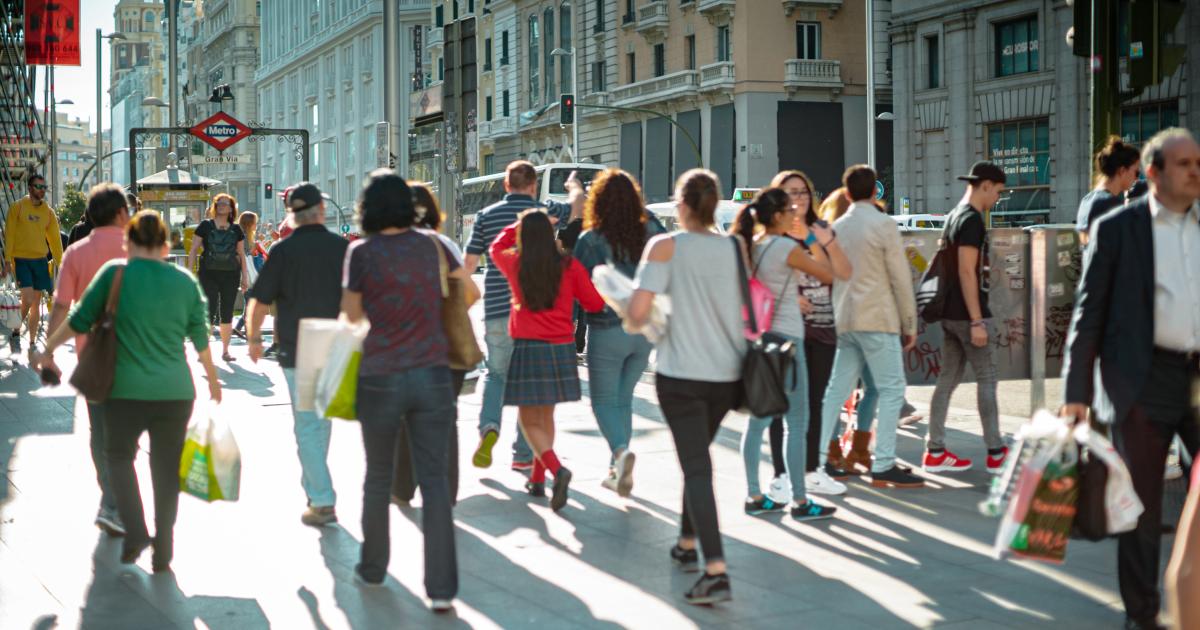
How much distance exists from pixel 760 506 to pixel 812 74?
1870 inches

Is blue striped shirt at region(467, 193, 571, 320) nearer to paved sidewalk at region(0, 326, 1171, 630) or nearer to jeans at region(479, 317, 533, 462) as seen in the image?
jeans at region(479, 317, 533, 462)

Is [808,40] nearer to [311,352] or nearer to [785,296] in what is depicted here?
[785,296]

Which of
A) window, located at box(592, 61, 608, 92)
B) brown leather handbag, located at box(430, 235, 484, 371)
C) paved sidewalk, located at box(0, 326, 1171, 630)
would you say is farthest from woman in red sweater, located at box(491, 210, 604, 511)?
window, located at box(592, 61, 608, 92)

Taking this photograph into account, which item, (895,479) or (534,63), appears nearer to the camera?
(895,479)

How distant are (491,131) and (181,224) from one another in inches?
1626

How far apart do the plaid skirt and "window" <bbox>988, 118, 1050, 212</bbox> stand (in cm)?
3487

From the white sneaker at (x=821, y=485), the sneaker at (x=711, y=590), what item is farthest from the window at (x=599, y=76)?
the sneaker at (x=711, y=590)

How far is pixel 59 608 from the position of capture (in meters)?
5.81

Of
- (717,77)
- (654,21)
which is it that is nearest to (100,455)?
(717,77)

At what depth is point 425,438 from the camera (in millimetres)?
5824

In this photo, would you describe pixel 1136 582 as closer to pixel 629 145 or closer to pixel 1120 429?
pixel 1120 429

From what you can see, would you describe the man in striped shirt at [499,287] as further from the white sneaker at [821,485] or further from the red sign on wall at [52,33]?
the red sign on wall at [52,33]

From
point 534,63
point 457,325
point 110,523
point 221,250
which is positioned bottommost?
point 110,523

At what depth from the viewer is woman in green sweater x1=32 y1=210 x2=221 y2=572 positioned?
20.7ft
